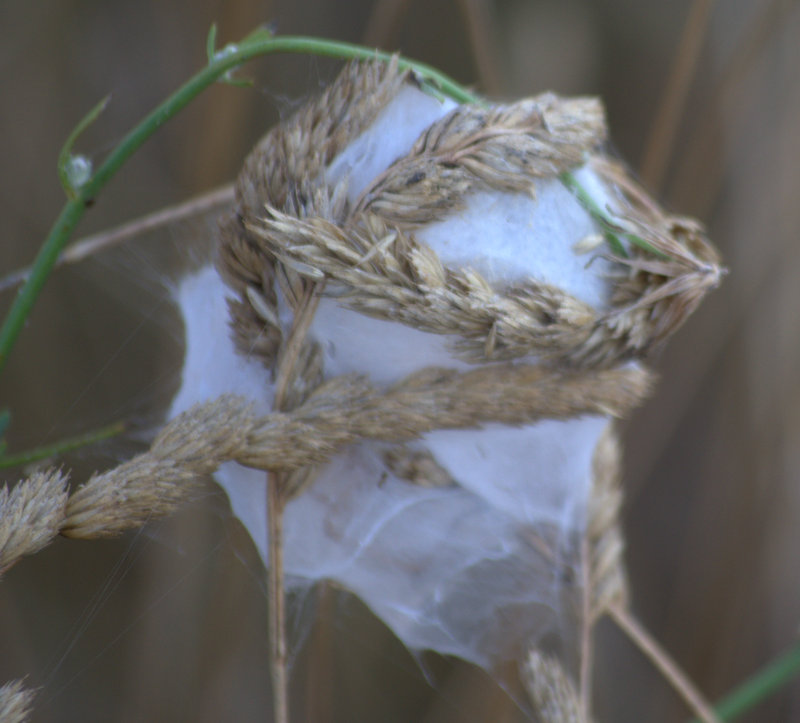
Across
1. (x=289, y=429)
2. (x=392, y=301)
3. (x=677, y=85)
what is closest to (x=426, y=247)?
(x=392, y=301)

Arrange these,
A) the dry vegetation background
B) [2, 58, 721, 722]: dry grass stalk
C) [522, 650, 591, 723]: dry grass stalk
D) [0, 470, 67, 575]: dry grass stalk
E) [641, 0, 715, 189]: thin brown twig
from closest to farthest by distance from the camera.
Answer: [0, 470, 67, 575]: dry grass stalk < [2, 58, 721, 722]: dry grass stalk < [522, 650, 591, 723]: dry grass stalk < [641, 0, 715, 189]: thin brown twig < the dry vegetation background

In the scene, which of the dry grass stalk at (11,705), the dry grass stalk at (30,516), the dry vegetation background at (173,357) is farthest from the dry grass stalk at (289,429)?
the dry vegetation background at (173,357)

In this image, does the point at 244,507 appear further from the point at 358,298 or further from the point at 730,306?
the point at 730,306

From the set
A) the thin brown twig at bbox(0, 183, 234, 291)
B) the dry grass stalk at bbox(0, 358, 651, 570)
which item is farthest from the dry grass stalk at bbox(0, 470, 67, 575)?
the thin brown twig at bbox(0, 183, 234, 291)

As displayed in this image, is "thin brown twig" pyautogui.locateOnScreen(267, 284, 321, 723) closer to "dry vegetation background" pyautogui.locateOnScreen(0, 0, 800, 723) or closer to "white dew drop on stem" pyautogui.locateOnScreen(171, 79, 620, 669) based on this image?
"white dew drop on stem" pyautogui.locateOnScreen(171, 79, 620, 669)

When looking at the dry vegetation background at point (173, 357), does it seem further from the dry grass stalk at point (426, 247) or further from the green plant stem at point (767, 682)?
the dry grass stalk at point (426, 247)

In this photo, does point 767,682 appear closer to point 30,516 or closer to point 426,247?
point 426,247
